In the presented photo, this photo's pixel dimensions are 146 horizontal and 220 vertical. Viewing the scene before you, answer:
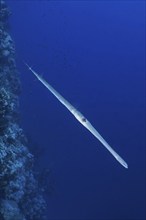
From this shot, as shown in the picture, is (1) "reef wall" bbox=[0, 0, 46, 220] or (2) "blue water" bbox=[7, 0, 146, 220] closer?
(1) "reef wall" bbox=[0, 0, 46, 220]

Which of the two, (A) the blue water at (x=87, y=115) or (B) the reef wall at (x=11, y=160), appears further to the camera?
(A) the blue water at (x=87, y=115)

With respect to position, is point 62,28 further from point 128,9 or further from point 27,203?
point 27,203

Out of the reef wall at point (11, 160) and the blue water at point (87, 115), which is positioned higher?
the blue water at point (87, 115)

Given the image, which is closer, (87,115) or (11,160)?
(11,160)

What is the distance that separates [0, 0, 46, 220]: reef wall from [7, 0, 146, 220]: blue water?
9864 mm

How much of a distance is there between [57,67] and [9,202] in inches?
1477

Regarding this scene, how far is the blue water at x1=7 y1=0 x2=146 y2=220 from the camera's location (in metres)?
34.3

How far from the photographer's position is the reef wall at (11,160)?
30.7ft

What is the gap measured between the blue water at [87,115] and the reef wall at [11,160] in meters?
9.86

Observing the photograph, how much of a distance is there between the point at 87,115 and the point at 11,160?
1320 inches

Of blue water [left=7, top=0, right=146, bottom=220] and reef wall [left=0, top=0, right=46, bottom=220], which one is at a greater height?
blue water [left=7, top=0, right=146, bottom=220]

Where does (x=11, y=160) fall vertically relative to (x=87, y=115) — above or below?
below

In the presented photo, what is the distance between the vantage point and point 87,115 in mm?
43031

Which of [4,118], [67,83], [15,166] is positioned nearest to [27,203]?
[15,166]
